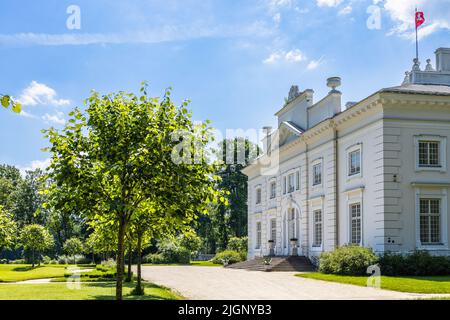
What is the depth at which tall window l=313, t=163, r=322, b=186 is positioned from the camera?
33.8 meters

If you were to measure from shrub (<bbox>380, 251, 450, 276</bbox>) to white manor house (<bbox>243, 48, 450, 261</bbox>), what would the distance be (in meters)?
1.04

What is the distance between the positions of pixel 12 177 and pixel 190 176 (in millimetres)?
86369

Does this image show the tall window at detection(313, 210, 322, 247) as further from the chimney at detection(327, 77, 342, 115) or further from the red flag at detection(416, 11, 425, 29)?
the red flag at detection(416, 11, 425, 29)

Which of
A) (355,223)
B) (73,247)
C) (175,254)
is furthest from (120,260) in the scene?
(73,247)

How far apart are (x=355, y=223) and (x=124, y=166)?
19314 mm

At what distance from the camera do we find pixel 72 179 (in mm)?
12391

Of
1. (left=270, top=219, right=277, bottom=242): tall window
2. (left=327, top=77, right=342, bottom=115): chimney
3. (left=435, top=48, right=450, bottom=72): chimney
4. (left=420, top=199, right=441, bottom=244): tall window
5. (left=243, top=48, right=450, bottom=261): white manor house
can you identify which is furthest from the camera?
(left=270, top=219, right=277, bottom=242): tall window

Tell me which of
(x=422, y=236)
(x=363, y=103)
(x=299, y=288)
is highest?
(x=363, y=103)

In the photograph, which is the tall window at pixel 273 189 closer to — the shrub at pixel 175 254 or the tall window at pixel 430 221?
the shrub at pixel 175 254

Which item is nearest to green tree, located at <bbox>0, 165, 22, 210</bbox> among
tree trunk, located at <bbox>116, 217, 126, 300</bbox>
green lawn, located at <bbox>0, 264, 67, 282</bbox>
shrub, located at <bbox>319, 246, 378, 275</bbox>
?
green lawn, located at <bbox>0, 264, 67, 282</bbox>

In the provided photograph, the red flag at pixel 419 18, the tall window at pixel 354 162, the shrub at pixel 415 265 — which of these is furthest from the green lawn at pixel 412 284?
the red flag at pixel 419 18

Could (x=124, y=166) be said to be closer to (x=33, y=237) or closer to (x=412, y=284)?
(x=412, y=284)

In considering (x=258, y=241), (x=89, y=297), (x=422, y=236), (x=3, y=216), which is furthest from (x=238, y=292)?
(x=258, y=241)
